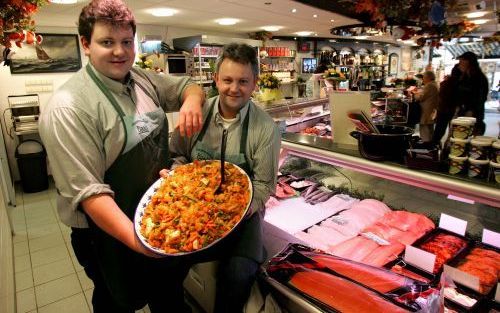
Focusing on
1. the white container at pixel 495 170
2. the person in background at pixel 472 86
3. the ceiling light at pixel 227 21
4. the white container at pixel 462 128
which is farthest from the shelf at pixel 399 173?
the ceiling light at pixel 227 21

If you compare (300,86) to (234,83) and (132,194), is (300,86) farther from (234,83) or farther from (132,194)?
(132,194)

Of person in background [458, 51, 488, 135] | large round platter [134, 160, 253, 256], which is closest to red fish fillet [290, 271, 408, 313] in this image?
large round platter [134, 160, 253, 256]

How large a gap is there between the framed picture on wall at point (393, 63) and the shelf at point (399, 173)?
18.1 meters

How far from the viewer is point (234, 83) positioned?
163 cm

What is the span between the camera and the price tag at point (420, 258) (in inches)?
68.8

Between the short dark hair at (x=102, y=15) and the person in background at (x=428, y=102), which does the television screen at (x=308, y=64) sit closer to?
the person in background at (x=428, y=102)

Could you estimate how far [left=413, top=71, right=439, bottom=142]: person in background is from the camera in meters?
6.59

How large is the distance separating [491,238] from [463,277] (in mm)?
544

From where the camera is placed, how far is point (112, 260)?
4.94 ft

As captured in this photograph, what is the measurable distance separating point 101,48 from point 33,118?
6153 mm

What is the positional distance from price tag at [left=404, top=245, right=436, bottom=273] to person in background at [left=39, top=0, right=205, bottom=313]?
1282mm

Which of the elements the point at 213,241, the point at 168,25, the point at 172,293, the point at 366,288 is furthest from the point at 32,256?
the point at 168,25

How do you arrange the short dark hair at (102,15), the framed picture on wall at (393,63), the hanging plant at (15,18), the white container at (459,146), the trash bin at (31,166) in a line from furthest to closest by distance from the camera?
the framed picture on wall at (393,63), the trash bin at (31,166), the hanging plant at (15,18), the white container at (459,146), the short dark hair at (102,15)

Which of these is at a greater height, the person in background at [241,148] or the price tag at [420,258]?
the person in background at [241,148]
